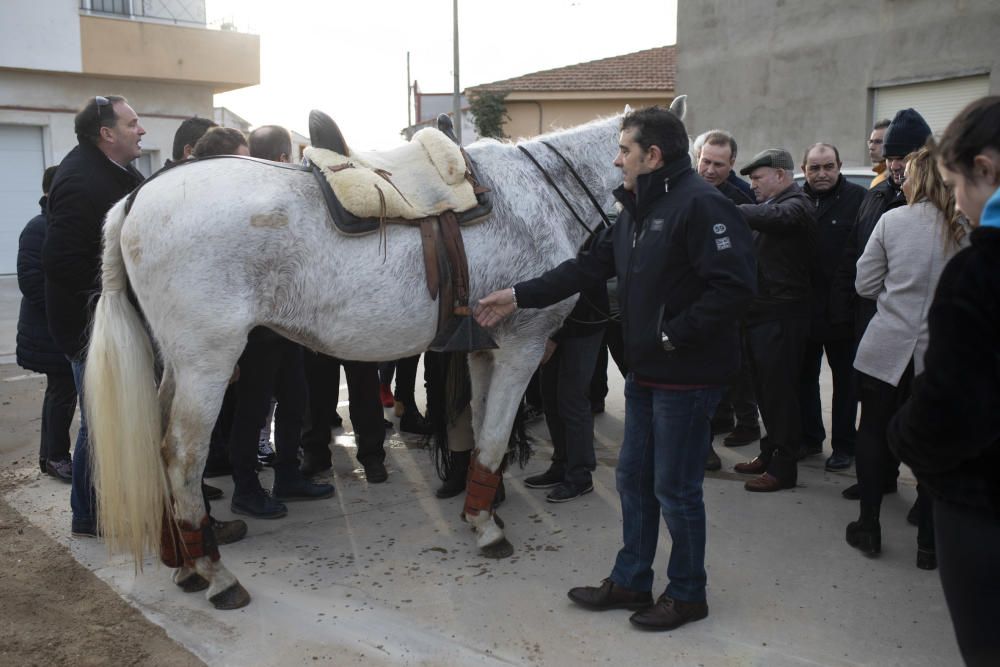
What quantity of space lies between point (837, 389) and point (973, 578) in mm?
3427

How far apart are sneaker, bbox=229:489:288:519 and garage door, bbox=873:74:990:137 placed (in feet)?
36.9

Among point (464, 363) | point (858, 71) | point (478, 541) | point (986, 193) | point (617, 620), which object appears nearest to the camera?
point (986, 193)

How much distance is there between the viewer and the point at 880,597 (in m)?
3.12

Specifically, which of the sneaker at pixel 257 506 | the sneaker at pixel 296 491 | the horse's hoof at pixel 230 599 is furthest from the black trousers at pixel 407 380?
the horse's hoof at pixel 230 599

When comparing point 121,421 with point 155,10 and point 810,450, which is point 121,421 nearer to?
point 810,450

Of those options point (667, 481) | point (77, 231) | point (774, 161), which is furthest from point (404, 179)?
point (774, 161)

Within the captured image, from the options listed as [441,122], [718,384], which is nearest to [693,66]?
[441,122]

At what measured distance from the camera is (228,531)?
3.78 m

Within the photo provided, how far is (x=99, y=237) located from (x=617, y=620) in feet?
9.23

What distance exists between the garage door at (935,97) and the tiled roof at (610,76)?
37.0 feet

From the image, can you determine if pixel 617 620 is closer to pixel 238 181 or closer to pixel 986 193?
pixel 986 193

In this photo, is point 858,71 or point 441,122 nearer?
point 441,122

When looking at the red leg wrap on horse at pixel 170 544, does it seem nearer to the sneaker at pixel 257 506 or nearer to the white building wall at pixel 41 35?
the sneaker at pixel 257 506

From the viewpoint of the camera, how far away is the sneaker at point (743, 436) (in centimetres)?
518
